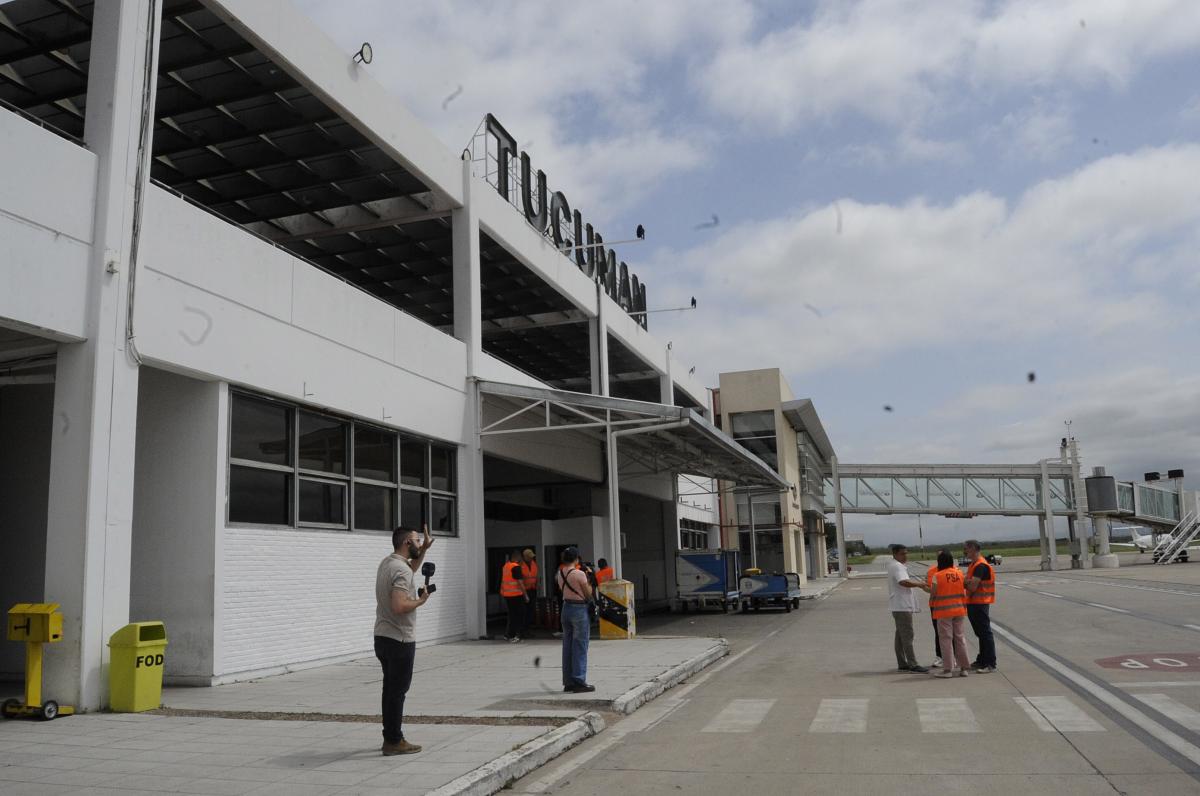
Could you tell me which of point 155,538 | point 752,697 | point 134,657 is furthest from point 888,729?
point 155,538

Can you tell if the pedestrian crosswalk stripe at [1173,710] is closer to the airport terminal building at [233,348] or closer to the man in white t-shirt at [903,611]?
the man in white t-shirt at [903,611]

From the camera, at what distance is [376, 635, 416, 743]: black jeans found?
730 centimetres

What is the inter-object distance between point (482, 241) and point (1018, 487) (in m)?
46.8

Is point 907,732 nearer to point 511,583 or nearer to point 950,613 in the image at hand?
point 950,613

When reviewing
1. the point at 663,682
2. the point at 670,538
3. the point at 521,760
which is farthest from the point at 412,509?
A: the point at 670,538

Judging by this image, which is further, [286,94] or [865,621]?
[865,621]

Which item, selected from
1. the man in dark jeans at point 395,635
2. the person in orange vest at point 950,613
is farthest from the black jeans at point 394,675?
the person in orange vest at point 950,613

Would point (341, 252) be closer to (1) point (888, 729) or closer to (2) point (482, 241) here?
(2) point (482, 241)

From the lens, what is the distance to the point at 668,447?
27359 millimetres

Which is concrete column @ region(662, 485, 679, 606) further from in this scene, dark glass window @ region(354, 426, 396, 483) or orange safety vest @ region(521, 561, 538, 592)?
dark glass window @ region(354, 426, 396, 483)

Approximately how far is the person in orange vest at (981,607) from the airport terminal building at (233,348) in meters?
7.38

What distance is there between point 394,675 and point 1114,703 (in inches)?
269

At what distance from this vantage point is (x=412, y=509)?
17.5 metres

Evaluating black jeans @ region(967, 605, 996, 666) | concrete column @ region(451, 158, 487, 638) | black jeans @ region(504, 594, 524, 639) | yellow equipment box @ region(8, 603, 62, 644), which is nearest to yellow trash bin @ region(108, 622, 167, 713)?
yellow equipment box @ region(8, 603, 62, 644)
